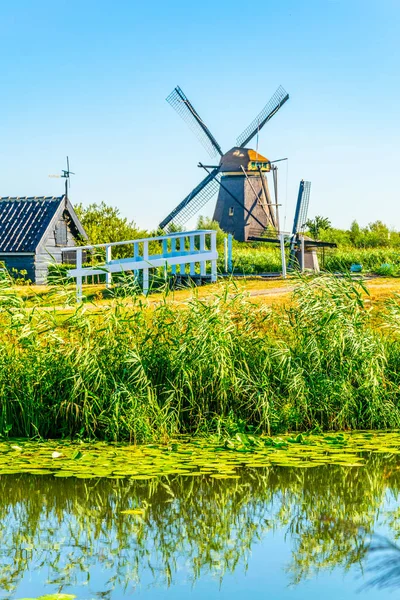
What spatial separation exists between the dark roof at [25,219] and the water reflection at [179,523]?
22.5 m

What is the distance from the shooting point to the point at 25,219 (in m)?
30.6

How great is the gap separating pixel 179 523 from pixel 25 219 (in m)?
25.6

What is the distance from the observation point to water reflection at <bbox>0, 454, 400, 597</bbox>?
514 centimetres

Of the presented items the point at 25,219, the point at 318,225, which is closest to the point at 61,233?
the point at 25,219

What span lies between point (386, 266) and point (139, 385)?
1749 cm

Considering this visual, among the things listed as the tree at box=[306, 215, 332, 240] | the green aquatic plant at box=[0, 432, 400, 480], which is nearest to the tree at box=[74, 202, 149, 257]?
the tree at box=[306, 215, 332, 240]

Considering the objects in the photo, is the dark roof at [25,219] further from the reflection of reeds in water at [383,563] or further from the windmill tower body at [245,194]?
the reflection of reeds in water at [383,563]

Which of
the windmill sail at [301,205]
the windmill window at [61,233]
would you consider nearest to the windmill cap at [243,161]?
the windmill sail at [301,205]

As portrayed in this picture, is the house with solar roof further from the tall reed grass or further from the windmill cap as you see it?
the tall reed grass

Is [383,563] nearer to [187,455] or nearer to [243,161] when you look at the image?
[187,455]

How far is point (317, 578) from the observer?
196 inches

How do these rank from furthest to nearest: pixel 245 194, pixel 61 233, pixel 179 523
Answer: pixel 245 194
pixel 61 233
pixel 179 523

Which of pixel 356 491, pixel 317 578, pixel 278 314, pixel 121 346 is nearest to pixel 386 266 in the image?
pixel 278 314

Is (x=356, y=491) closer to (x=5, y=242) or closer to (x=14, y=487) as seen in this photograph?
(x=14, y=487)
